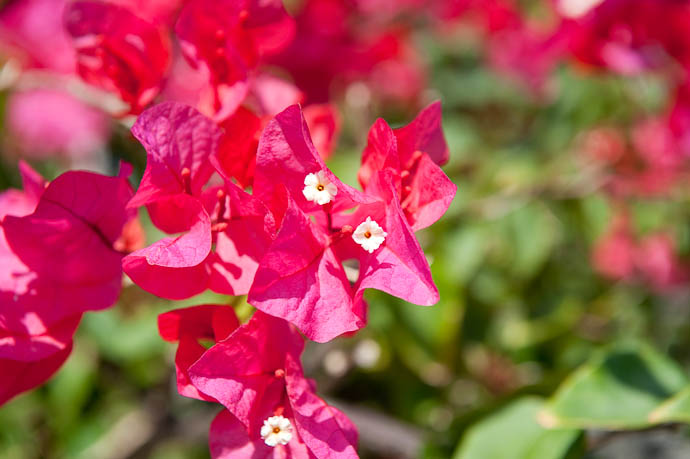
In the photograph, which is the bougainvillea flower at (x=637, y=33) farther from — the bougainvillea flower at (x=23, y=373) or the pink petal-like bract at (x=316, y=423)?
the bougainvillea flower at (x=23, y=373)

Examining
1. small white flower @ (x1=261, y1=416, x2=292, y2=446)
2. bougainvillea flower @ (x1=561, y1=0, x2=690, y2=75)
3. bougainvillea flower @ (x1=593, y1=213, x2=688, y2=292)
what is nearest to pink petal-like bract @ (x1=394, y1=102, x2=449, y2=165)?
small white flower @ (x1=261, y1=416, x2=292, y2=446)

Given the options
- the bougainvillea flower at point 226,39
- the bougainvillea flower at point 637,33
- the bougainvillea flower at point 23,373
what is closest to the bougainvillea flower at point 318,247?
the bougainvillea flower at point 226,39

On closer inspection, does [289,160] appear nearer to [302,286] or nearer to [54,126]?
[302,286]

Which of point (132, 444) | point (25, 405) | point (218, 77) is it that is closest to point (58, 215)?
point (218, 77)

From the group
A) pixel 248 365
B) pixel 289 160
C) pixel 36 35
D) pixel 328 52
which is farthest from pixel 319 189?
pixel 36 35

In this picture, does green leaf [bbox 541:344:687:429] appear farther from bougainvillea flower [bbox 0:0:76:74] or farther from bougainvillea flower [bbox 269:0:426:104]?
bougainvillea flower [bbox 0:0:76:74]

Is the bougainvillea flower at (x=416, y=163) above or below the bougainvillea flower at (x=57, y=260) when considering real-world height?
above

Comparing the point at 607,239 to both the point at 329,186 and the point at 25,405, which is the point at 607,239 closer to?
the point at 329,186
